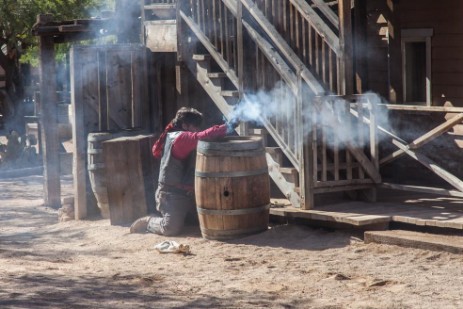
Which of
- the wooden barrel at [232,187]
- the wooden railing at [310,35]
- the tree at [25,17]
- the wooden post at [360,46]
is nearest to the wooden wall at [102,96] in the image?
the wooden railing at [310,35]

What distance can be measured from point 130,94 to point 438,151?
4097 mm

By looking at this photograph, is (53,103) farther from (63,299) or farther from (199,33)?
(63,299)

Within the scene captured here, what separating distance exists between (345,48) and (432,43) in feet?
6.92

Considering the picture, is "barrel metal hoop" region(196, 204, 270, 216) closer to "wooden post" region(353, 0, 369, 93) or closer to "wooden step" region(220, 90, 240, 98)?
"wooden step" region(220, 90, 240, 98)

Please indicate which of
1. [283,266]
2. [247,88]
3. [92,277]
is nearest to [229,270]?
[283,266]

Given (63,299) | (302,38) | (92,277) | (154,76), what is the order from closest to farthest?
(63,299)
(92,277)
(302,38)
(154,76)

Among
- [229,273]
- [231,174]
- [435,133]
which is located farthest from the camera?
[435,133]

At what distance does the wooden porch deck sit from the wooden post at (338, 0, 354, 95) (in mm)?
1278

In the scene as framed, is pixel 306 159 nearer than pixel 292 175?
Yes

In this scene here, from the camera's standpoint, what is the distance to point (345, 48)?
10555mm

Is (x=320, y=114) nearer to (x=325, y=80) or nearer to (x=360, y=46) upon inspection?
(x=325, y=80)

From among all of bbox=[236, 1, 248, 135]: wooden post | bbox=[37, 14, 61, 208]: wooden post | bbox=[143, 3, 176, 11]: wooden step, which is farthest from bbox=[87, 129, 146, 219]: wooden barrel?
bbox=[143, 3, 176, 11]: wooden step

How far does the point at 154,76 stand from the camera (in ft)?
43.5

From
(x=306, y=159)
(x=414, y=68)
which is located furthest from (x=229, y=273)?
(x=414, y=68)
